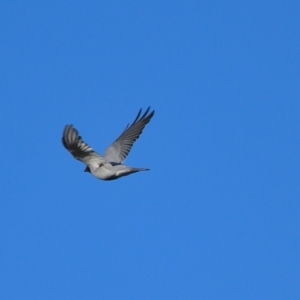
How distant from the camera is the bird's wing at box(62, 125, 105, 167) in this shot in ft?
71.4

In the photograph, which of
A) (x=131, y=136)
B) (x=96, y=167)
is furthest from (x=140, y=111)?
(x=96, y=167)

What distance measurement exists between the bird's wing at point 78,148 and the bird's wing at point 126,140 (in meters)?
2.47

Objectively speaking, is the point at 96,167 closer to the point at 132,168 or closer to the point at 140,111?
the point at 132,168

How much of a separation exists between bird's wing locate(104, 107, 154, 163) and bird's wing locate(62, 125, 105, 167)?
247cm

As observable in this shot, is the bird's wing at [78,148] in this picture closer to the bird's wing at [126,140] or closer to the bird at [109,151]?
the bird at [109,151]

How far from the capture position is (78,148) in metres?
22.6

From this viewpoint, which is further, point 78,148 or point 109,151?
point 109,151

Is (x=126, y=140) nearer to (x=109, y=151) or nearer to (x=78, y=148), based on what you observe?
(x=109, y=151)

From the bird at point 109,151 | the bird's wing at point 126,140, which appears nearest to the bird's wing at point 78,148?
the bird at point 109,151

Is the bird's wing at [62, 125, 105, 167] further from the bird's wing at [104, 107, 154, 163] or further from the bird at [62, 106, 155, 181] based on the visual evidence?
the bird's wing at [104, 107, 154, 163]

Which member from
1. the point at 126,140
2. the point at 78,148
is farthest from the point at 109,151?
the point at 78,148

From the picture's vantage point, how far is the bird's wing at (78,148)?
71.4ft

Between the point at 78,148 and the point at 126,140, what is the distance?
4992 millimetres

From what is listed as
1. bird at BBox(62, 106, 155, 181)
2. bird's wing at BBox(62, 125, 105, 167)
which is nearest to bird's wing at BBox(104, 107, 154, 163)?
bird at BBox(62, 106, 155, 181)
